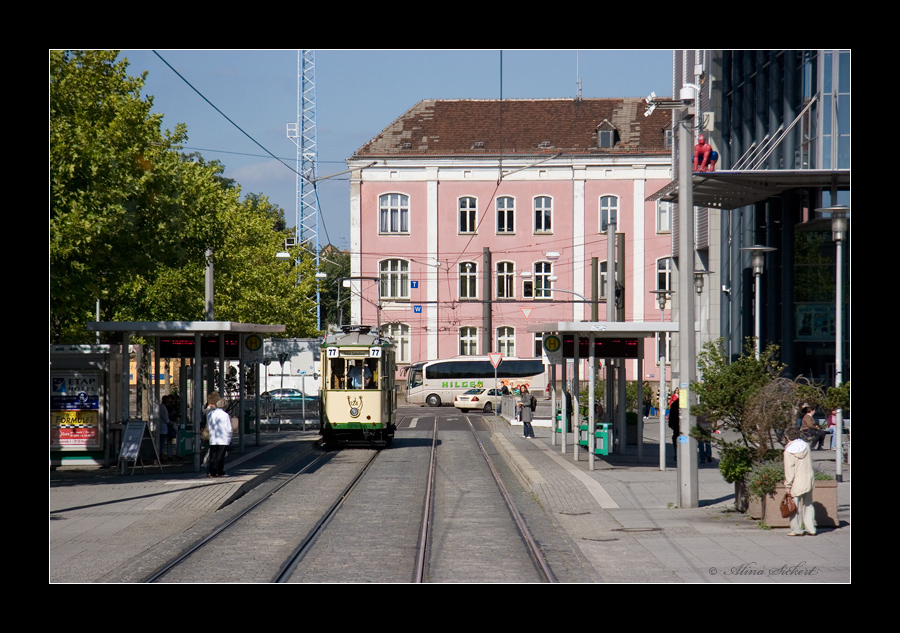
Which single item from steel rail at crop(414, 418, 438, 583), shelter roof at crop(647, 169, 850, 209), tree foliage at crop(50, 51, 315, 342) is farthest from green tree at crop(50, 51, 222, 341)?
shelter roof at crop(647, 169, 850, 209)

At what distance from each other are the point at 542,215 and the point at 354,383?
121 ft

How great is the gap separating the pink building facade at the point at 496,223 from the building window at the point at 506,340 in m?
0.39

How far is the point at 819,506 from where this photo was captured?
13.9 meters

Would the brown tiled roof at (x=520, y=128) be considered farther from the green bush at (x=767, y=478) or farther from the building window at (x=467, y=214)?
the green bush at (x=767, y=478)

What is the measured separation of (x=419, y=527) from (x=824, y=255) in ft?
79.9

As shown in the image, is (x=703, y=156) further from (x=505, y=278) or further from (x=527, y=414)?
(x=505, y=278)

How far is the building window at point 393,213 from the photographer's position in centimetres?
6406

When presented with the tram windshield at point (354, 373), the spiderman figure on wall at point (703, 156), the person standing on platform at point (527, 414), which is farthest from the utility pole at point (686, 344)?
the person standing on platform at point (527, 414)

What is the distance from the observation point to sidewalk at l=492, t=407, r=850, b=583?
11.1 metres

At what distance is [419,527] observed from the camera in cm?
1471

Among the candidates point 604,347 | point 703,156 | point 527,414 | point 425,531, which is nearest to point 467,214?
point 527,414
